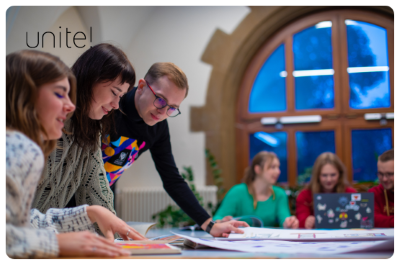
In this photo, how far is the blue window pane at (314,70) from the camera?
3572 mm

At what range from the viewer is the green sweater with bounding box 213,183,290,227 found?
2.57 m

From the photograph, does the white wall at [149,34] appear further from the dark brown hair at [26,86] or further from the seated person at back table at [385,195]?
the seated person at back table at [385,195]

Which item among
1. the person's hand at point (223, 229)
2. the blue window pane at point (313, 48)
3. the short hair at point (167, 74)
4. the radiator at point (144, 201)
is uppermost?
the blue window pane at point (313, 48)

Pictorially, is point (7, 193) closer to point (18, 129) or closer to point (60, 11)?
point (18, 129)

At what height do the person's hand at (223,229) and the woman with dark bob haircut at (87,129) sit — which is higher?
the woman with dark bob haircut at (87,129)

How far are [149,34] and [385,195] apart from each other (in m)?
1.52

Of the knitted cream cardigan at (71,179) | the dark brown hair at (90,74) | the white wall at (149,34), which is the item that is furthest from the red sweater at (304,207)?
the dark brown hair at (90,74)

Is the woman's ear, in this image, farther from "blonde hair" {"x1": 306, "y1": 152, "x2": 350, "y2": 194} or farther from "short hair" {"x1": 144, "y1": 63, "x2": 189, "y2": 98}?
"short hair" {"x1": 144, "y1": 63, "x2": 189, "y2": 98}

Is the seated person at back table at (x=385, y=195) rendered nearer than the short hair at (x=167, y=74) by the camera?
No

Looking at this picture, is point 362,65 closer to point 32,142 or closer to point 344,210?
point 344,210

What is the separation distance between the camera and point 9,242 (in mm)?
684

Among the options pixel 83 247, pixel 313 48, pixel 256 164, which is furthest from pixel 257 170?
pixel 83 247

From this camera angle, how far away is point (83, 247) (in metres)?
0.71
